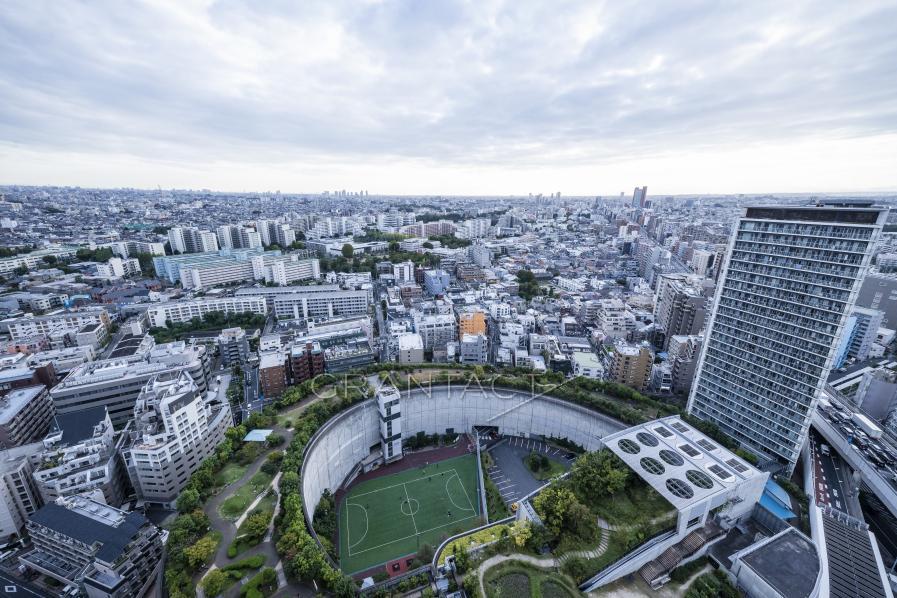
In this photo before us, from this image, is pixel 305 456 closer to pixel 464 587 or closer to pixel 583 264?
pixel 464 587

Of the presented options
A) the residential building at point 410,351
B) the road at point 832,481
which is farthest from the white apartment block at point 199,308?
the road at point 832,481

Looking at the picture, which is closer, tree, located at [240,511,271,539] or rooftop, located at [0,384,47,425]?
tree, located at [240,511,271,539]

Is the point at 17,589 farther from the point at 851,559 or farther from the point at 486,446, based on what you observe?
the point at 851,559

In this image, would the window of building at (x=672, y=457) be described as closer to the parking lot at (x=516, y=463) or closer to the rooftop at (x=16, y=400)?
the parking lot at (x=516, y=463)

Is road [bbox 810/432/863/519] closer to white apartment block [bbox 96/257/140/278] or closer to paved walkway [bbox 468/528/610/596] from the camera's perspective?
paved walkway [bbox 468/528/610/596]

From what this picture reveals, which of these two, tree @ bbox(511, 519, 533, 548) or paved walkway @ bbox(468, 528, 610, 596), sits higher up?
tree @ bbox(511, 519, 533, 548)

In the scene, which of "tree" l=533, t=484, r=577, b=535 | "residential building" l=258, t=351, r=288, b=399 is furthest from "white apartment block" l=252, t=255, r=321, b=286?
"tree" l=533, t=484, r=577, b=535

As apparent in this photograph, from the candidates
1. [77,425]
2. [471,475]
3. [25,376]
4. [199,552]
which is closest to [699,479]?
[471,475]

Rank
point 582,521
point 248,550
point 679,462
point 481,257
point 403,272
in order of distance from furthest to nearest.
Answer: point 481,257 < point 403,272 < point 679,462 < point 248,550 < point 582,521
